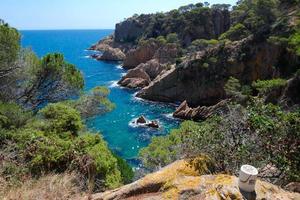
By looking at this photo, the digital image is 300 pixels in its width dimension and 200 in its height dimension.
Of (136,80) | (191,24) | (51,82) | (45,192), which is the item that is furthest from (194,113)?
(191,24)

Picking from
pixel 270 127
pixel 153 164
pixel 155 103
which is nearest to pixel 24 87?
pixel 153 164

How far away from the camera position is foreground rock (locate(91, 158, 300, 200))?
5.29 meters

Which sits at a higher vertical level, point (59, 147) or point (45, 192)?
point (45, 192)

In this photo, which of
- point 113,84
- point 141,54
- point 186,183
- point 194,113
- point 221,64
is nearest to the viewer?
point 186,183

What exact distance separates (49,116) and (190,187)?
12938 mm

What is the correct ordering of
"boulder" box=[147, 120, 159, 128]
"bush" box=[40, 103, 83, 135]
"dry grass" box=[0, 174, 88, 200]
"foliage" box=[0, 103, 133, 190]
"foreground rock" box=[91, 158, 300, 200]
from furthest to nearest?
"boulder" box=[147, 120, 159, 128] < "bush" box=[40, 103, 83, 135] < "foliage" box=[0, 103, 133, 190] < "dry grass" box=[0, 174, 88, 200] < "foreground rock" box=[91, 158, 300, 200]

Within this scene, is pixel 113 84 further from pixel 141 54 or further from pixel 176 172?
pixel 176 172

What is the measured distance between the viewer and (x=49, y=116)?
17.3 m

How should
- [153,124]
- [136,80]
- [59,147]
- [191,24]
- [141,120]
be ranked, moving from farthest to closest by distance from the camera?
[191,24] < [136,80] < [141,120] < [153,124] < [59,147]

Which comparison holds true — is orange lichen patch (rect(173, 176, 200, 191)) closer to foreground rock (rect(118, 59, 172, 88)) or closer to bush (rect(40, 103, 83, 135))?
bush (rect(40, 103, 83, 135))

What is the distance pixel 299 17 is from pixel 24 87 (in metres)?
35.5

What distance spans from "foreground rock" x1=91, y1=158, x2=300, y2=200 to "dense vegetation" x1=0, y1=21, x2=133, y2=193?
17.9 feet

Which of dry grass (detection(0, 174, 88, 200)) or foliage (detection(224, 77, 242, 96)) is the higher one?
dry grass (detection(0, 174, 88, 200))

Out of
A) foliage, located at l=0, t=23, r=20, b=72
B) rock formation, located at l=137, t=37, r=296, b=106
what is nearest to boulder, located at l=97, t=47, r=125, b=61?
rock formation, located at l=137, t=37, r=296, b=106
